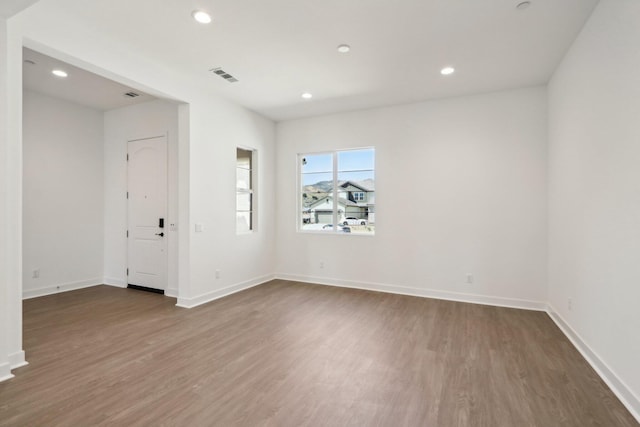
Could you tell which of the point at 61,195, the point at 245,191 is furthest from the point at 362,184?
the point at 61,195

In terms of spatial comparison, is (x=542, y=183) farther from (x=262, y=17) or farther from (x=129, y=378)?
(x=129, y=378)

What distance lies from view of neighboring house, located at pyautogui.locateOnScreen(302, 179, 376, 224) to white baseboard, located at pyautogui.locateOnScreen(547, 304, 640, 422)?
9.39 feet

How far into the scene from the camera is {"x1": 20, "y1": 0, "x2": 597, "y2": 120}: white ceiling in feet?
8.50

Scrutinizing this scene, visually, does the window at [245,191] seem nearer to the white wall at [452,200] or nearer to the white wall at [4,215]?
the white wall at [452,200]

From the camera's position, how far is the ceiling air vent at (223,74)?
12.4 feet

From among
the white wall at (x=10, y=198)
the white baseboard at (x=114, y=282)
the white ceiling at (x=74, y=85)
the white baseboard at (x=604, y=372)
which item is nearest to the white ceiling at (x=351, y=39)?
the white wall at (x=10, y=198)

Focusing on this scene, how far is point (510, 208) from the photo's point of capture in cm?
429

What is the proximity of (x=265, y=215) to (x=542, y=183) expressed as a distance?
173 inches

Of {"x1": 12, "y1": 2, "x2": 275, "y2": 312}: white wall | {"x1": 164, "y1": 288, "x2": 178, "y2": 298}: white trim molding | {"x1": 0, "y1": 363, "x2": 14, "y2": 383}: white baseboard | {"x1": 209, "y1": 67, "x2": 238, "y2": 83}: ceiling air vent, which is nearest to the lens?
{"x1": 0, "y1": 363, "x2": 14, "y2": 383}: white baseboard

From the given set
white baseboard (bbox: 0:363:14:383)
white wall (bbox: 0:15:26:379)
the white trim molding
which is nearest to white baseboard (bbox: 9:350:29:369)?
white wall (bbox: 0:15:26:379)

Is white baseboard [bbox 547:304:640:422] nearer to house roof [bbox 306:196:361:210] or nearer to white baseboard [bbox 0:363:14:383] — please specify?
house roof [bbox 306:196:361:210]

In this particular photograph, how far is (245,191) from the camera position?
539 centimetres

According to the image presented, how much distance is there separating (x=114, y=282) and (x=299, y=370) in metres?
4.55

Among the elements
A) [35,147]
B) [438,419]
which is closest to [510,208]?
[438,419]
